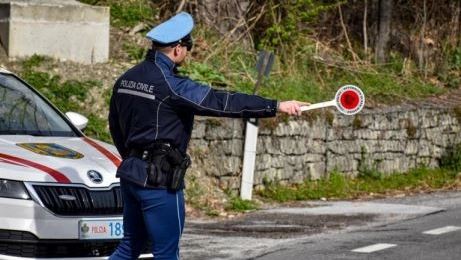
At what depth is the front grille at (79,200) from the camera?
7957 millimetres

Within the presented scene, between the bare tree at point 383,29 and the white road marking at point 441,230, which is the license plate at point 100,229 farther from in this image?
the bare tree at point 383,29

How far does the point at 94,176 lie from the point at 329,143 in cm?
826

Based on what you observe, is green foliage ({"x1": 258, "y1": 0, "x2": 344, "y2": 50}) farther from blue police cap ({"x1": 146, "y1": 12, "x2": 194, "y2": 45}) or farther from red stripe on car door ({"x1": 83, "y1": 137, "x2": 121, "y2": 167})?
blue police cap ({"x1": 146, "y1": 12, "x2": 194, "y2": 45})

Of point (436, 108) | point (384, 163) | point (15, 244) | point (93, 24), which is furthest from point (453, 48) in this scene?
point (15, 244)

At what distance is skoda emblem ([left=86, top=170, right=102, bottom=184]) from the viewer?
8180mm

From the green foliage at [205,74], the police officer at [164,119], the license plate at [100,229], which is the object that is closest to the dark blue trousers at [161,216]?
the police officer at [164,119]

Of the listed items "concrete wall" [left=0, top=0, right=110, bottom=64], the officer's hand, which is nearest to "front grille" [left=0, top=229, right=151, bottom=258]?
the officer's hand

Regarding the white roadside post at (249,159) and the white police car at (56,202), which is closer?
the white police car at (56,202)

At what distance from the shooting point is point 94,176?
8211 millimetres

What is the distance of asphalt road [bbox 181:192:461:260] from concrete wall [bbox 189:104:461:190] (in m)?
0.86

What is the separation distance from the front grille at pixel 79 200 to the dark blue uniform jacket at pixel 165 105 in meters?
1.11

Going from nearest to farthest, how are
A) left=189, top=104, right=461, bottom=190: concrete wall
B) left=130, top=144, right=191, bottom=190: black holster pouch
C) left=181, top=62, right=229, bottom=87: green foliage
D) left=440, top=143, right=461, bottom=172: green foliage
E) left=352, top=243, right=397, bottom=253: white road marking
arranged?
left=130, top=144, right=191, bottom=190: black holster pouch → left=352, top=243, right=397, bottom=253: white road marking → left=189, top=104, right=461, bottom=190: concrete wall → left=181, top=62, right=229, bottom=87: green foliage → left=440, top=143, right=461, bottom=172: green foliage

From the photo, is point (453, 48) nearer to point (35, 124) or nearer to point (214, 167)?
point (214, 167)

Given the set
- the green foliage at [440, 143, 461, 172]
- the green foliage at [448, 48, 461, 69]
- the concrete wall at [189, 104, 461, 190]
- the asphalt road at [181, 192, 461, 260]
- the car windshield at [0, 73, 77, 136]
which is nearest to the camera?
the car windshield at [0, 73, 77, 136]
